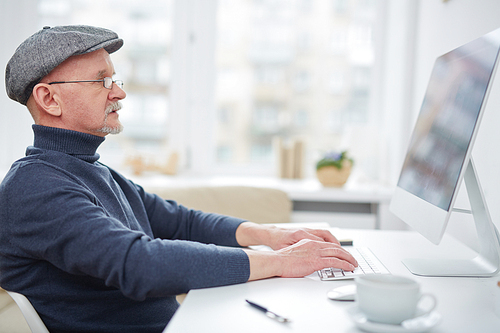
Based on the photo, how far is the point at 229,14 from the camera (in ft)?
9.14

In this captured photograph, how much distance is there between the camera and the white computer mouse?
79 cm

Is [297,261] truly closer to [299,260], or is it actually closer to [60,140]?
[299,260]

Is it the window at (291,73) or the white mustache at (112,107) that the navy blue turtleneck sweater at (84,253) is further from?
the window at (291,73)

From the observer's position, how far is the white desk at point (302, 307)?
69 centimetres

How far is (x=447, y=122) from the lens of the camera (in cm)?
100

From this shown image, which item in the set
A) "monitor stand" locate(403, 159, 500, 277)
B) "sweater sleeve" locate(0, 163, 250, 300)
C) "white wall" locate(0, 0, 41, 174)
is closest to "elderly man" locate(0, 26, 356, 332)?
"sweater sleeve" locate(0, 163, 250, 300)

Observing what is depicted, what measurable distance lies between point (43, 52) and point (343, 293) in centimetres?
85

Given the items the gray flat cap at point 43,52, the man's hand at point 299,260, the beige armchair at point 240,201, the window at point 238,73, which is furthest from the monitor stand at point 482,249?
the window at point 238,73

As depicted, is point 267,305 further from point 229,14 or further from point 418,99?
point 229,14

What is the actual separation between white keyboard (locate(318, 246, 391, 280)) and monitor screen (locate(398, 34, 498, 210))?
0.63ft

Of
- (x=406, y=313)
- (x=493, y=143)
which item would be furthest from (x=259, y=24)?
(x=406, y=313)

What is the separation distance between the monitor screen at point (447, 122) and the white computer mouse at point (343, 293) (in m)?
0.26

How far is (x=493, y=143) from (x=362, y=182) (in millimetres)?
1294

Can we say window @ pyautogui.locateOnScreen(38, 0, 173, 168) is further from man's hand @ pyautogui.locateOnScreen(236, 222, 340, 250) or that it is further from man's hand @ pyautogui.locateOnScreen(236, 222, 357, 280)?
man's hand @ pyautogui.locateOnScreen(236, 222, 357, 280)
